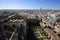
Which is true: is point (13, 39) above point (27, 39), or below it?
above

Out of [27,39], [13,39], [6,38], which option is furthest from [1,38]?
[27,39]

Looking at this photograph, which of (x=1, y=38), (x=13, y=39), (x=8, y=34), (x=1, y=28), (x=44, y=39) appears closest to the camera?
(x=13, y=39)

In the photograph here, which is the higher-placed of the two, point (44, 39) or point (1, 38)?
point (1, 38)

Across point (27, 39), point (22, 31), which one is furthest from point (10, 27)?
point (27, 39)

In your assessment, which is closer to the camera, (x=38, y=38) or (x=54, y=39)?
(x=54, y=39)

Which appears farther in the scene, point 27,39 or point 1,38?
point 27,39

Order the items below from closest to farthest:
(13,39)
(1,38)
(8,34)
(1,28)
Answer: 1. (13,39)
2. (1,38)
3. (8,34)
4. (1,28)

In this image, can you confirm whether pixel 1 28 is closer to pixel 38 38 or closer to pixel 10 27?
pixel 10 27

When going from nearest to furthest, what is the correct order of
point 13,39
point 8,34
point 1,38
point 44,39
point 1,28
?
point 13,39 < point 1,38 < point 8,34 < point 44,39 < point 1,28

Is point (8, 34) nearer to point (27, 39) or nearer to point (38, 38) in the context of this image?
point (27, 39)
